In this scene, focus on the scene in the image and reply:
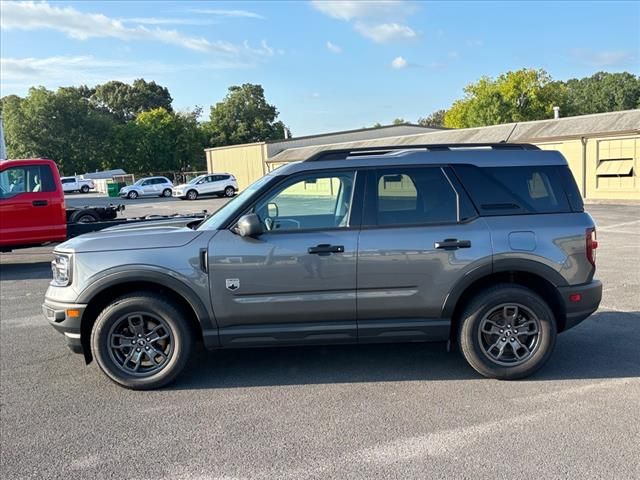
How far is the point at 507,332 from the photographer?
4438mm

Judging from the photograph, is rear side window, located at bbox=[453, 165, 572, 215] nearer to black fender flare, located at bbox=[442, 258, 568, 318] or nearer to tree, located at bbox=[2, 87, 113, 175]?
black fender flare, located at bbox=[442, 258, 568, 318]

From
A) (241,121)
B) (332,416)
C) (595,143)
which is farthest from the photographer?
(241,121)

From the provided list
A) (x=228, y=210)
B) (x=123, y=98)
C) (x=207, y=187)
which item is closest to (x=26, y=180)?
(x=228, y=210)

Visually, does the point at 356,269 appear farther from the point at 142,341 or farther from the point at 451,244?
the point at 142,341

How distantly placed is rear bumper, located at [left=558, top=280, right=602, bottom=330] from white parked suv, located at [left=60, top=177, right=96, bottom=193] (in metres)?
54.6

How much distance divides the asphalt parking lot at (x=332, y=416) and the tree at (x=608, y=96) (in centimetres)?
7402

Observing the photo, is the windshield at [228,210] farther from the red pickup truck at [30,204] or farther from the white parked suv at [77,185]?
the white parked suv at [77,185]

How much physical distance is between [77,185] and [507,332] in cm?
5579

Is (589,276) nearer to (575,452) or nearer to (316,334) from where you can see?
(575,452)

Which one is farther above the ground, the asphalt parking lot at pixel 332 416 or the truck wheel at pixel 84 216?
the truck wheel at pixel 84 216

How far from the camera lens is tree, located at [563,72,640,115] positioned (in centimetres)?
7311

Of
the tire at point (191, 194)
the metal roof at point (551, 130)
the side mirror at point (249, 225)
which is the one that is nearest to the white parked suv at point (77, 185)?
the tire at point (191, 194)

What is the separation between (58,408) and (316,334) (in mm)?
2110

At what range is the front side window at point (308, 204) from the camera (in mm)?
4387
